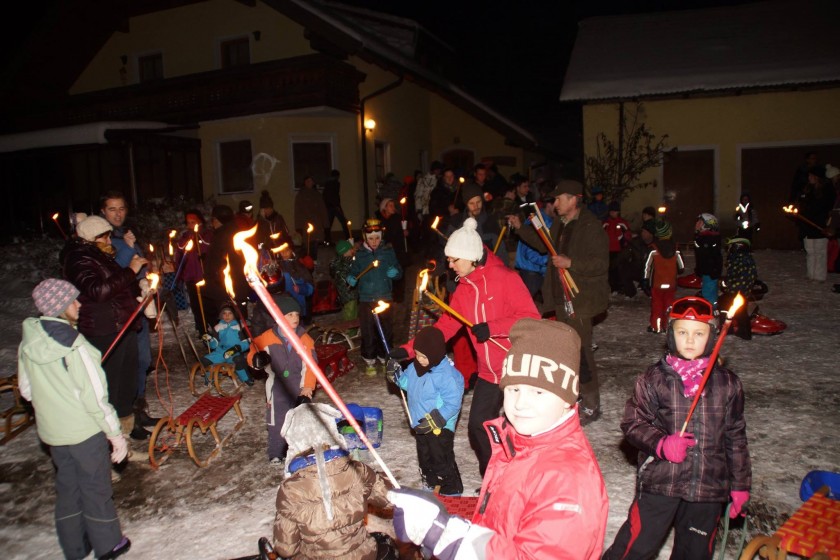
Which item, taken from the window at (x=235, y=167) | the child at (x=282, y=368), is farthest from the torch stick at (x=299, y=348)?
the window at (x=235, y=167)

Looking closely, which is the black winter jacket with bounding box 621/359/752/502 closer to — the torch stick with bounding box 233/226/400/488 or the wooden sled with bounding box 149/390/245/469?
the torch stick with bounding box 233/226/400/488

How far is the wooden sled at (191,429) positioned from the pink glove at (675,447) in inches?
156

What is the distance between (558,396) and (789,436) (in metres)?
4.31

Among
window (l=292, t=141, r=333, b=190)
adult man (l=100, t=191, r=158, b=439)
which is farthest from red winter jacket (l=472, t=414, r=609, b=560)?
window (l=292, t=141, r=333, b=190)

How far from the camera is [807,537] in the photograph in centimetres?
324

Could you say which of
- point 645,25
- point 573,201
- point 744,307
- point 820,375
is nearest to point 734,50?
point 645,25

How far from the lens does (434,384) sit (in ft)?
14.3

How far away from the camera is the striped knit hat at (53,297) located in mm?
3652

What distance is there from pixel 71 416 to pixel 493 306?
2.93m

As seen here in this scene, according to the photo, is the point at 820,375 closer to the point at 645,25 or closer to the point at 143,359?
the point at 143,359

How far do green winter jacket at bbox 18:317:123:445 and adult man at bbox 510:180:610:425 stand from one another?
3.83 m

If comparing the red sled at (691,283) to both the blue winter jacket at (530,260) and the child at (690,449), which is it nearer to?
the blue winter jacket at (530,260)

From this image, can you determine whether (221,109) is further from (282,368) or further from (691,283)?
(282,368)

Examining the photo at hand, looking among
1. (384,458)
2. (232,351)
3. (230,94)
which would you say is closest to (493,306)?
(384,458)
